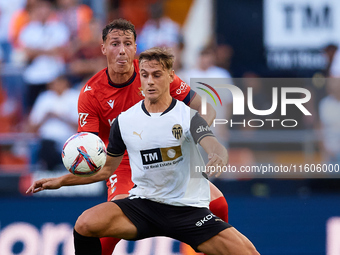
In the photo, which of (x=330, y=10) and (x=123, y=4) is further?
(x=123, y=4)

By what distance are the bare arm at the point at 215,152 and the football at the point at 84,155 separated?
0.95 metres

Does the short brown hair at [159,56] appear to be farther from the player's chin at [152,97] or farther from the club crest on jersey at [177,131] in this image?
the club crest on jersey at [177,131]

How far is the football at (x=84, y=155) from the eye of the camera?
5.00 m

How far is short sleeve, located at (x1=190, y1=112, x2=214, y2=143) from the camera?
4945mm

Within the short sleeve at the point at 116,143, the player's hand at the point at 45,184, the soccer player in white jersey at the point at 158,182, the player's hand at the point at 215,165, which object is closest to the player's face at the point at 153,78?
the soccer player in white jersey at the point at 158,182

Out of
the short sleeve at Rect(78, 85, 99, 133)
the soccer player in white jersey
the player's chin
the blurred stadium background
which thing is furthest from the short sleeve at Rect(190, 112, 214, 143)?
Answer: the blurred stadium background

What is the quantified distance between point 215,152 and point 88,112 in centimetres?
172

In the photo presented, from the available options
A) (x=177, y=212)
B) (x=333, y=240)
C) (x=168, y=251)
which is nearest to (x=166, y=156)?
(x=177, y=212)

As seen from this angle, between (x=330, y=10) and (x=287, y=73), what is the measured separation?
1.61 m

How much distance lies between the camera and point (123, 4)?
36.0 ft

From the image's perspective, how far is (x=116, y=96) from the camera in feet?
19.2

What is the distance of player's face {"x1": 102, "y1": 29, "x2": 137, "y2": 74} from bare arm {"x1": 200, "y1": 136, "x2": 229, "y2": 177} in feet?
4.39

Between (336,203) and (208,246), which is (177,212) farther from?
(336,203)

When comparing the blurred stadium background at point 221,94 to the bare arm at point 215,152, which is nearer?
the bare arm at point 215,152
